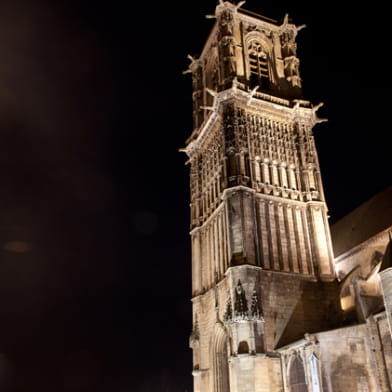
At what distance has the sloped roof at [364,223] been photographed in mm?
29516

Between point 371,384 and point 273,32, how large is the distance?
85.5 feet

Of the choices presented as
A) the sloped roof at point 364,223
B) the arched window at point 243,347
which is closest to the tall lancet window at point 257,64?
the sloped roof at point 364,223

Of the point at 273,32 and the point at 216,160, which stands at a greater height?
the point at 273,32

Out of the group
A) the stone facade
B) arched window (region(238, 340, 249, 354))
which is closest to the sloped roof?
the stone facade

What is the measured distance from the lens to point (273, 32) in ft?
125

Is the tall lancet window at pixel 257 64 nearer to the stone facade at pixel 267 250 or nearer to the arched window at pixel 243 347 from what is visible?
the stone facade at pixel 267 250

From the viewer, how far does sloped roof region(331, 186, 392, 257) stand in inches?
1162

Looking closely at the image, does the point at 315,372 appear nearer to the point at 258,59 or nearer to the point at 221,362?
the point at 221,362

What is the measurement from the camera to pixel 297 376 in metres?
24.1

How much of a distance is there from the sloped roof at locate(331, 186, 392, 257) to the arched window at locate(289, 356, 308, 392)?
9101mm

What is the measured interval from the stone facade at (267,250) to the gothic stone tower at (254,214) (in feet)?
0.22

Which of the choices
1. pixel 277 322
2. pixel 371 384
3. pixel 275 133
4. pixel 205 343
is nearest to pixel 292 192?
pixel 275 133

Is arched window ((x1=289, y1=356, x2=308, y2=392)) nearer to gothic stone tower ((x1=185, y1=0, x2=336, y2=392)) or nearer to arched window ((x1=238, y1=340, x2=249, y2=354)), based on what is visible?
gothic stone tower ((x1=185, y1=0, x2=336, y2=392))

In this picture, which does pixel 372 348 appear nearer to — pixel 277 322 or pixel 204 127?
pixel 277 322
